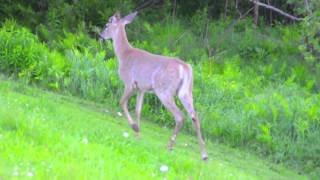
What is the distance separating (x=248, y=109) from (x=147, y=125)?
2040mm

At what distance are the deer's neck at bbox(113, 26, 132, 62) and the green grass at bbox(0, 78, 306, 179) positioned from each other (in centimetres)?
110

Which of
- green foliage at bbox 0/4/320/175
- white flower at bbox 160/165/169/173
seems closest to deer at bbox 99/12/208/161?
white flower at bbox 160/165/169/173

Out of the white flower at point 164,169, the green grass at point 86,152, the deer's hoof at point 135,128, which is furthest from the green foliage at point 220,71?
the white flower at point 164,169

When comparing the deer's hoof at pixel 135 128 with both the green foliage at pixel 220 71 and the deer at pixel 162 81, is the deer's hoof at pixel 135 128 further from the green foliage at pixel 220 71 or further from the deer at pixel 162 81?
the green foliage at pixel 220 71

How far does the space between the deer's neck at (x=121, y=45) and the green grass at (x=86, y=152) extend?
1.10 meters

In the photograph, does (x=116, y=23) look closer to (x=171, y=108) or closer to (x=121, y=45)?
(x=121, y=45)

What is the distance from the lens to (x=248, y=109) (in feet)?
45.0

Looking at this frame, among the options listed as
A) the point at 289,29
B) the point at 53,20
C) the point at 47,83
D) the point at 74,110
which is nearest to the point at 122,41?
the point at 74,110

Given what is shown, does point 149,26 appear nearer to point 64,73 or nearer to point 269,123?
point 64,73

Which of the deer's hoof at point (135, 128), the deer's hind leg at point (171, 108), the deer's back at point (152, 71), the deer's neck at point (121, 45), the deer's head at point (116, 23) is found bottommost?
the deer's hoof at point (135, 128)

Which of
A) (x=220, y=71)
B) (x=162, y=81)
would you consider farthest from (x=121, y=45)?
(x=220, y=71)

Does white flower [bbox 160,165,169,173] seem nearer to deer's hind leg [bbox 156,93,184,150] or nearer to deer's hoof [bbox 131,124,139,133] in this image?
deer's hind leg [bbox 156,93,184,150]

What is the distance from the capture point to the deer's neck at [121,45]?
36.9 feet

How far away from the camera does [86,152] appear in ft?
25.1
